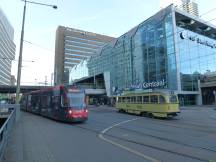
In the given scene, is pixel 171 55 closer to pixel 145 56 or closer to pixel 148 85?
pixel 145 56

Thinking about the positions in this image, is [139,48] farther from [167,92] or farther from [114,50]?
[167,92]

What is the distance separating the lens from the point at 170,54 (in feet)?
173

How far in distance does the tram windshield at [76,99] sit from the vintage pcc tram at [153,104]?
8336 millimetres

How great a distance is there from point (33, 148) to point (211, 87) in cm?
5480

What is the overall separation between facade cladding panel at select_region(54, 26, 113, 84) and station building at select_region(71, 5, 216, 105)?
2761 inches

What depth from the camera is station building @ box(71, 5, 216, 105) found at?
174ft

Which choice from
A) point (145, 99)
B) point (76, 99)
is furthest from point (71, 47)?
point (76, 99)

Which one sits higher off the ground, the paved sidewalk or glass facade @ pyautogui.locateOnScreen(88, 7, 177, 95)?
glass facade @ pyautogui.locateOnScreen(88, 7, 177, 95)

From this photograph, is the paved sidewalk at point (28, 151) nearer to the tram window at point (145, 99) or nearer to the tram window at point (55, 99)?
the tram window at point (55, 99)

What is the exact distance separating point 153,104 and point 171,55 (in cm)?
3028

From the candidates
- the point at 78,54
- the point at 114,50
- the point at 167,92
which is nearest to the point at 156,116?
the point at 167,92

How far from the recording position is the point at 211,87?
56.7 meters

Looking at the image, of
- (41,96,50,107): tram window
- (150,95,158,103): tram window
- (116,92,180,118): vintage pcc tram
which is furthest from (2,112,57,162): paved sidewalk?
(150,95,158,103): tram window

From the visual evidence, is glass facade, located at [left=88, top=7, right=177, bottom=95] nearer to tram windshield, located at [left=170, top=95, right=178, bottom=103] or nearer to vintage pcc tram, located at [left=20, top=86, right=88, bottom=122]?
tram windshield, located at [left=170, top=95, right=178, bottom=103]
